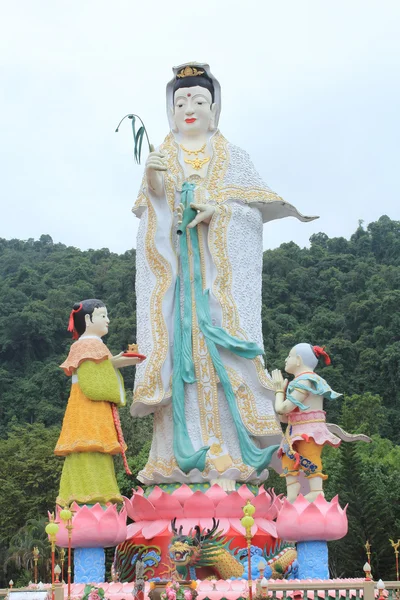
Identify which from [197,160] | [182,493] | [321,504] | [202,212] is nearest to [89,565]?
[182,493]

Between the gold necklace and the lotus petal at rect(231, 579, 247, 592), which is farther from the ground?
the gold necklace

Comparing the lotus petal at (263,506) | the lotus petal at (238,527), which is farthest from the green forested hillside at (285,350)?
the lotus petal at (238,527)

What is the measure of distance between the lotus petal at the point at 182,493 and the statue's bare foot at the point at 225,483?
0.28m

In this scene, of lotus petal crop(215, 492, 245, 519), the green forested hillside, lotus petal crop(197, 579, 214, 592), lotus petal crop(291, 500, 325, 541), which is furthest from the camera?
the green forested hillside

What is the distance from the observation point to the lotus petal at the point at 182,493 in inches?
411

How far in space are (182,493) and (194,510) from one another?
0.84 feet

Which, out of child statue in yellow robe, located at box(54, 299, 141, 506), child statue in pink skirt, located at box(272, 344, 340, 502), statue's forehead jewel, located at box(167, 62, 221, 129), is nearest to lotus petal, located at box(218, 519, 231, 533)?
child statue in pink skirt, located at box(272, 344, 340, 502)

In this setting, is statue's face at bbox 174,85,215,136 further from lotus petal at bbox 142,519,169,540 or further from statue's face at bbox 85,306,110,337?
lotus petal at bbox 142,519,169,540

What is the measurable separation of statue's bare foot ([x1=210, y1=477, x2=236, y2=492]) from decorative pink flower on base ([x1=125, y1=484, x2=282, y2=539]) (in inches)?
4.8

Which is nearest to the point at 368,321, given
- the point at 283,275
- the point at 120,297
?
the point at 283,275

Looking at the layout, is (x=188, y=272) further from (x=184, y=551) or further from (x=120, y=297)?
(x=120, y=297)

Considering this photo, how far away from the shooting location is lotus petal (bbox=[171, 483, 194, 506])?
10.4 metres

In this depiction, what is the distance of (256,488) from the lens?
429 inches

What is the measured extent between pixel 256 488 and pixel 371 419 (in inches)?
547
